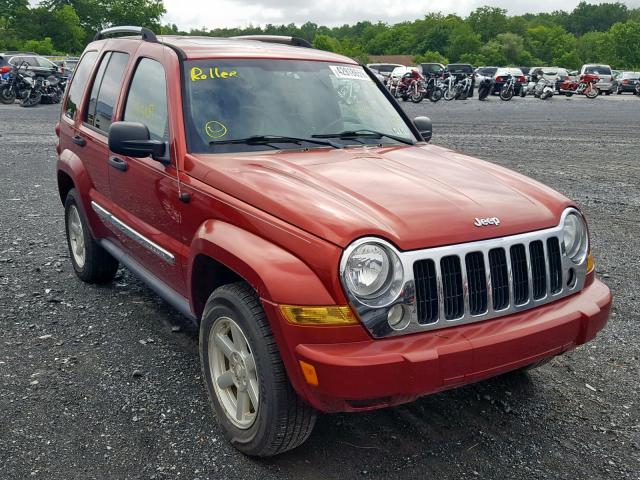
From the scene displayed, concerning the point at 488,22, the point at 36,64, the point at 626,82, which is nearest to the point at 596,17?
the point at 488,22

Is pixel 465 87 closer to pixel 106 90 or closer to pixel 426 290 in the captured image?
pixel 106 90

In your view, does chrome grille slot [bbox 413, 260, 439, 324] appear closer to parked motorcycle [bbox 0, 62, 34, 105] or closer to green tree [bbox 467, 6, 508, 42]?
parked motorcycle [bbox 0, 62, 34, 105]

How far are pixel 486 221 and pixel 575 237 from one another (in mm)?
628

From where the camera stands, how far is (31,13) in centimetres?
8169

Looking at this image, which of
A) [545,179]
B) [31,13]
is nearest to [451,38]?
[31,13]

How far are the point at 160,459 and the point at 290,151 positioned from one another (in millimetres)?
1767

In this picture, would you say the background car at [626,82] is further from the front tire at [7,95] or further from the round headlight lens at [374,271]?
the round headlight lens at [374,271]

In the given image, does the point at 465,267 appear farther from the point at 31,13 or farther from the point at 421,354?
the point at 31,13

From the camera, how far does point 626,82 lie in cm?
4275

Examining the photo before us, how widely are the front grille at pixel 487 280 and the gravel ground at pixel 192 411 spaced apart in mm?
803

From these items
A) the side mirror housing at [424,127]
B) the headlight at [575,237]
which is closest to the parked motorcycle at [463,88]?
the side mirror housing at [424,127]

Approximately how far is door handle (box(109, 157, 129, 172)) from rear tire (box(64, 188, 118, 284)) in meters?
0.90

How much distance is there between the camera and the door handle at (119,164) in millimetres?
4254

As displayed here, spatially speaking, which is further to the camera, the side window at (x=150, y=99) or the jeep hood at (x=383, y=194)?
the side window at (x=150, y=99)
